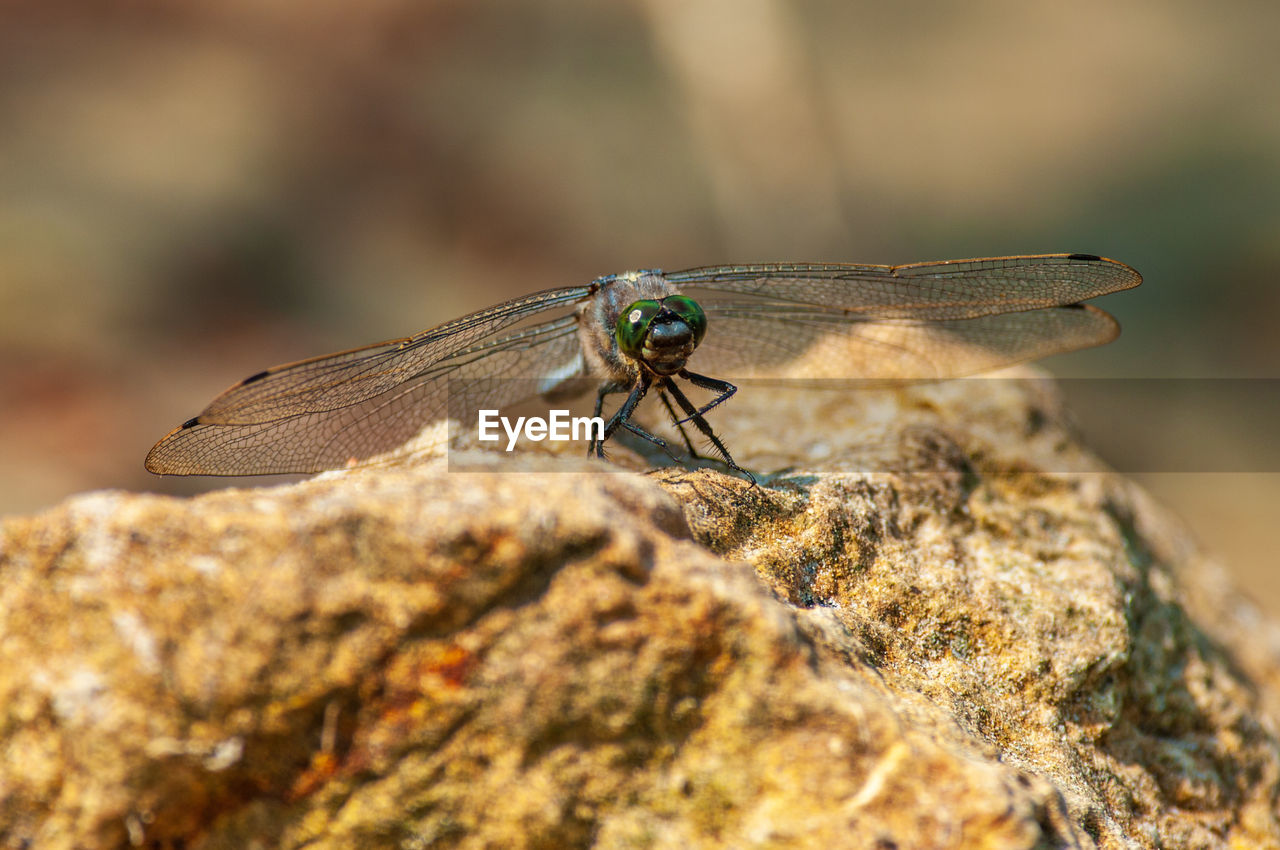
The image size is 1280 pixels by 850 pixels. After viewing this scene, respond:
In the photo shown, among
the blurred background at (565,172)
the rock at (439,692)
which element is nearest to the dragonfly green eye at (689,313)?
the rock at (439,692)

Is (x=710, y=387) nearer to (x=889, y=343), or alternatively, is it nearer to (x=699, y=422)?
(x=699, y=422)

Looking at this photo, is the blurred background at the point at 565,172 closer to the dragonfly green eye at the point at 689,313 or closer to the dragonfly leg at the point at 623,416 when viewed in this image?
the dragonfly leg at the point at 623,416

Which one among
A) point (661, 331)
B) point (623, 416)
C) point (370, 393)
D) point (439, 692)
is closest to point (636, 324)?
point (661, 331)

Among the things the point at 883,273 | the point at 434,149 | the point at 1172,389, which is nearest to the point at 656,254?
the point at 434,149

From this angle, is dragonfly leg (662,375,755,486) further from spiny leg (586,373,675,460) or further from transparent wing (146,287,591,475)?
transparent wing (146,287,591,475)

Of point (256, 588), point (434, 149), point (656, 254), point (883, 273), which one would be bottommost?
point (256, 588)

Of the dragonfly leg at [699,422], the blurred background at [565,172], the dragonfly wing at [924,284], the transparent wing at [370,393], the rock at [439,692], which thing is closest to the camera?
the rock at [439,692]

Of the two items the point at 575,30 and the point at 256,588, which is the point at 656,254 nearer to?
the point at 575,30
